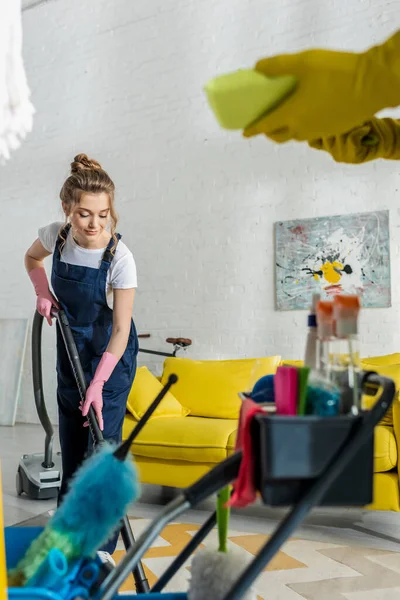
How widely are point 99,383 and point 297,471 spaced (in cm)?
133

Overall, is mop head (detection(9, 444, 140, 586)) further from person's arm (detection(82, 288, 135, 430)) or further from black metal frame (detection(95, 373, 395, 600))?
person's arm (detection(82, 288, 135, 430))

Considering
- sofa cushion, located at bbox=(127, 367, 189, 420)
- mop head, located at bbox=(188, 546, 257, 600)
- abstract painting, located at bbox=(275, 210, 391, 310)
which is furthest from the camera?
abstract painting, located at bbox=(275, 210, 391, 310)

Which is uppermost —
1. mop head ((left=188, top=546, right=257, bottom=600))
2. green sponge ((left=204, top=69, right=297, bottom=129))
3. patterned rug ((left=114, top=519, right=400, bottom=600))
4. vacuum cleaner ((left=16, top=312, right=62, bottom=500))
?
green sponge ((left=204, top=69, right=297, bottom=129))

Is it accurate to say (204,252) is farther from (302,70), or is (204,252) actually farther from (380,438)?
(302,70)

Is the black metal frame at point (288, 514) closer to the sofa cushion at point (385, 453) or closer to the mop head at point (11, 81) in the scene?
the mop head at point (11, 81)

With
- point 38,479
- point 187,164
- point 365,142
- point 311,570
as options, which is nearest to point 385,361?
point 311,570

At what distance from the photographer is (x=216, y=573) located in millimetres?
917

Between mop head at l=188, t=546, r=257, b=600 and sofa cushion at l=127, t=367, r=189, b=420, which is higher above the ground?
mop head at l=188, t=546, r=257, b=600

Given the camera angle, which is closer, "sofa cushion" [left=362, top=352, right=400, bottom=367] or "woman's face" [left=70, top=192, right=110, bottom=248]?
"woman's face" [left=70, top=192, right=110, bottom=248]

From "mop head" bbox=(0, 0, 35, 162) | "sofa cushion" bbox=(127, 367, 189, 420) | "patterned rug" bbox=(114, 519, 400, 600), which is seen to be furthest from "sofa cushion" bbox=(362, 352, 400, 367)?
"mop head" bbox=(0, 0, 35, 162)

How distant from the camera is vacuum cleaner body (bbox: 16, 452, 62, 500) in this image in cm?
341

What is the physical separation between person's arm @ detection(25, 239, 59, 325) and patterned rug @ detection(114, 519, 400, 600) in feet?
3.34

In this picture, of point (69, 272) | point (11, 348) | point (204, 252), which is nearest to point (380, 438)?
point (69, 272)

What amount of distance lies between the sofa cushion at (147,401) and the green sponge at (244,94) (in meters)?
2.95
